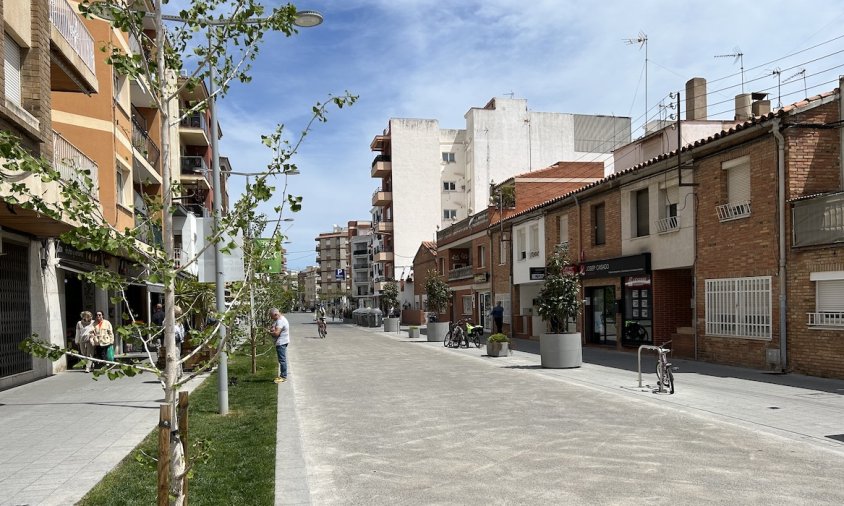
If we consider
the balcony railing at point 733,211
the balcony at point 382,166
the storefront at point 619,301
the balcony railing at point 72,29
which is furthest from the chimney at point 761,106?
the balcony at point 382,166

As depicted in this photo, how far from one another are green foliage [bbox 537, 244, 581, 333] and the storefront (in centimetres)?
Result: 440

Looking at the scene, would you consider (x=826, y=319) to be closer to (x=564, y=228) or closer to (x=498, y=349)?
(x=498, y=349)

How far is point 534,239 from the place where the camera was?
31.4 metres

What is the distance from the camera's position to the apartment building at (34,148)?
13164 mm

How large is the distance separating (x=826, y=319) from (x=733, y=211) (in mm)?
4021

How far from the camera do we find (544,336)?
1762 centimetres

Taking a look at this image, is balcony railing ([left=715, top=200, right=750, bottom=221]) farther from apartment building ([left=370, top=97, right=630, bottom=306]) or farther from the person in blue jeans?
apartment building ([left=370, top=97, right=630, bottom=306])

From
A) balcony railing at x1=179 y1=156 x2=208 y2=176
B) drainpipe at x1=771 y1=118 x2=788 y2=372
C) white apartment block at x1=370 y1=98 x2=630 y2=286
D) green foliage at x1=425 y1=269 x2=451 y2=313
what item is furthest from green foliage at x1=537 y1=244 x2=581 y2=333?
white apartment block at x1=370 y1=98 x2=630 y2=286

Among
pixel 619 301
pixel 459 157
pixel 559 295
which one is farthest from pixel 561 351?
pixel 459 157

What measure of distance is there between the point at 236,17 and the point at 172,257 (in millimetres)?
1656

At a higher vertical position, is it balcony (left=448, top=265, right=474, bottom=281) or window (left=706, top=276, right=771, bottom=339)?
balcony (left=448, top=265, right=474, bottom=281)

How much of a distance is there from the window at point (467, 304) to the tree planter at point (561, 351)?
81.0 feet

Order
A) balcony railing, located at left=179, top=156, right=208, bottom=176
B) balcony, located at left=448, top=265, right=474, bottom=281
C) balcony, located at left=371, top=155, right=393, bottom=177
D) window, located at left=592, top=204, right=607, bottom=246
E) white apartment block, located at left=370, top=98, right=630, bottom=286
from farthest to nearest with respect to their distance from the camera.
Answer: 1. balcony, located at left=371, top=155, right=393, bottom=177
2. white apartment block, located at left=370, top=98, right=630, bottom=286
3. balcony railing, located at left=179, top=156, right=208, bottom=176
4. balcony, located at left=448, top=265, right=474, bottom=281
5. window, located at left=592, top=204, right=607, bottom=246

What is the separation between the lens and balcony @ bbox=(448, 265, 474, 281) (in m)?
41.8
